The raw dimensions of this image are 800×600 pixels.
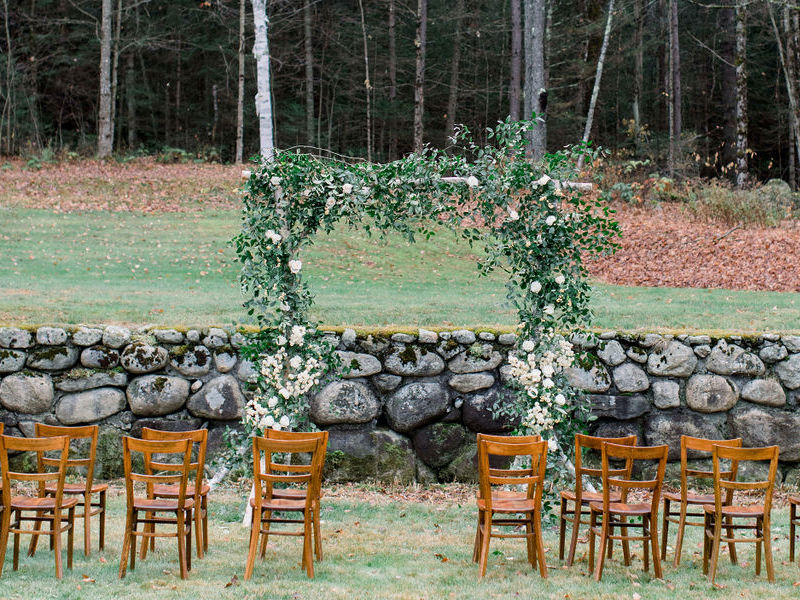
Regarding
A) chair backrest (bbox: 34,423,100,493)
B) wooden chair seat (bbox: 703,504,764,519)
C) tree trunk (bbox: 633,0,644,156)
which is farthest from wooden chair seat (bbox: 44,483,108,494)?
tree trunk (bbox: 633,0,644,156)

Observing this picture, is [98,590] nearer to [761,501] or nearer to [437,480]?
[437,480]

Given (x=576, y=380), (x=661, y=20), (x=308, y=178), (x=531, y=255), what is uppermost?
(x=661, y=20)

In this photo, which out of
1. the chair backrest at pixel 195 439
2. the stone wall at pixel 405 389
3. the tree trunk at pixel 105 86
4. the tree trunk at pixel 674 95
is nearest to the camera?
the chair backrest at pixel 195 439

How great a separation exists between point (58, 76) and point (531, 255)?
1159 inches

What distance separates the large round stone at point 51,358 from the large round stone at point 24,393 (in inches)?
5.0

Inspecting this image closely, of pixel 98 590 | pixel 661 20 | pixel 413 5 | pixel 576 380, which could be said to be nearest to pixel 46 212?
pixel 576 380

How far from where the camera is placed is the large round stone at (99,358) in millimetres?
8375

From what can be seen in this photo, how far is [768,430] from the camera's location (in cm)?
870

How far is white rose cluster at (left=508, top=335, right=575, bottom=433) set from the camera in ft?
23.4

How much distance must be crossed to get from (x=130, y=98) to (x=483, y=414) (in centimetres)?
2610

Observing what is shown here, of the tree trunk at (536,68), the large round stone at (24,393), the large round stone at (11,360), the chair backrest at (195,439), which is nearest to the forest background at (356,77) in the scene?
the tree trunk at (536,68)

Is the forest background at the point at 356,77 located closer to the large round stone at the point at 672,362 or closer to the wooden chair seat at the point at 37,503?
the large round stone at the point at 672,362

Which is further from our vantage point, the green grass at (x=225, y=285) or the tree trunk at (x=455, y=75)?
the tree trunk at (x=455, y=75)

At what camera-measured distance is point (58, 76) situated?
31.8 meters
